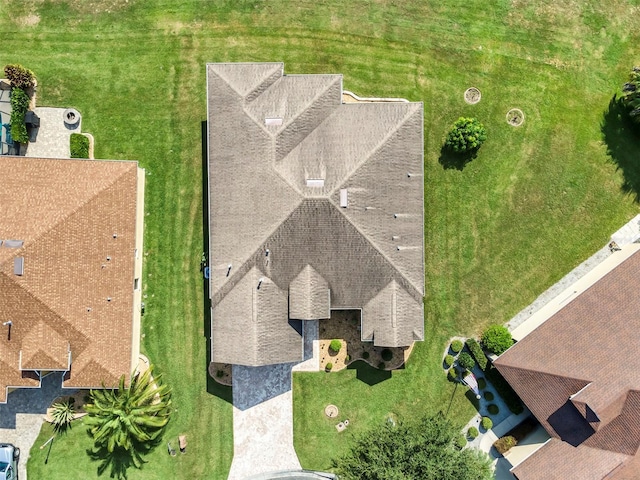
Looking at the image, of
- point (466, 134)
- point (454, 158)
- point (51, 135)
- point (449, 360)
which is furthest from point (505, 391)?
point (51, 135)

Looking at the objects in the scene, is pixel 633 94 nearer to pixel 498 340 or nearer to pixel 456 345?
pixel 498 340

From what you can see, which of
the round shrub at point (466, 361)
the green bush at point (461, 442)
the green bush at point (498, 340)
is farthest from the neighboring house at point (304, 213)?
the green bush at point (461, 442)

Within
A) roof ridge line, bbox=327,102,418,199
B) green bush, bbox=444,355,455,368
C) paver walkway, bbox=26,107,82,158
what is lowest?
green bush, bbox=444,355,455,368

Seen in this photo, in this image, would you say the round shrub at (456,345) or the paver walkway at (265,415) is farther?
the paver walkway at (265,415)

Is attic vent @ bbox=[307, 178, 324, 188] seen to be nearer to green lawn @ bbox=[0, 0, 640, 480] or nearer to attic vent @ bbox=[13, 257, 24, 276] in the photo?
green lawn @ bbox=[0, 0, 640, 480]

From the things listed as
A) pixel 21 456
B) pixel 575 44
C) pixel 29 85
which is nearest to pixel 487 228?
pixel 575 44

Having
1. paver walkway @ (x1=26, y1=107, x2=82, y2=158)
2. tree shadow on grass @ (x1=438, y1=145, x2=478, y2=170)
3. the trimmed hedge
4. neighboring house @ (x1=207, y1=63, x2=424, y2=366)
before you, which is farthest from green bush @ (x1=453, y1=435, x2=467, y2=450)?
paver walkway @ (x1=26, y1=107, x2=82, y2=158)

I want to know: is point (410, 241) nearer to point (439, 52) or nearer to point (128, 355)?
point (439, 52)

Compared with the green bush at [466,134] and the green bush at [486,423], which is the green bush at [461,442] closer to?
the green bush at [486,423]
